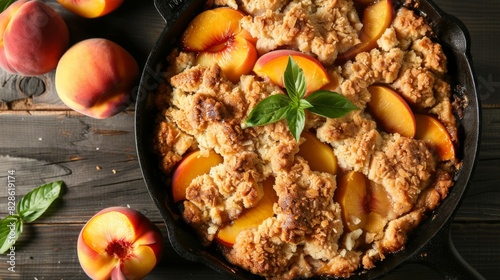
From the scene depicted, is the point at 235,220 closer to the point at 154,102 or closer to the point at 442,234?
the point at 154,102

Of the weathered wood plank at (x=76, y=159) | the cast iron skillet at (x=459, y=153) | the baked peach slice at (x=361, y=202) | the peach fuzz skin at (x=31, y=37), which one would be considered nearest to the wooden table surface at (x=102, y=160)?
the weathered wood plank at (x=76, y=159)

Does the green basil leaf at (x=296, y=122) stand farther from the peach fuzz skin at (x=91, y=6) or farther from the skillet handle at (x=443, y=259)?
the peach fuzz skin at (x=91, y=6)

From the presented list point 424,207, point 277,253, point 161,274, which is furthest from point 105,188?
point 424,207

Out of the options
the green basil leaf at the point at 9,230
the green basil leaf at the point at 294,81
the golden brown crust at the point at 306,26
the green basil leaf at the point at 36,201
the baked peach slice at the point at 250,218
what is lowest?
the green basil leaf at the point at 9,230

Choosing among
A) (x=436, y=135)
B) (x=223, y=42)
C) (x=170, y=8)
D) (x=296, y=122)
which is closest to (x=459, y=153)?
(x=436, y=135)

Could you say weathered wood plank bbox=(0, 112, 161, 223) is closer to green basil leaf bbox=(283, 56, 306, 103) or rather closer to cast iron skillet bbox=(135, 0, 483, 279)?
cast iron skillet bbox=(135, 0, 483, 279)

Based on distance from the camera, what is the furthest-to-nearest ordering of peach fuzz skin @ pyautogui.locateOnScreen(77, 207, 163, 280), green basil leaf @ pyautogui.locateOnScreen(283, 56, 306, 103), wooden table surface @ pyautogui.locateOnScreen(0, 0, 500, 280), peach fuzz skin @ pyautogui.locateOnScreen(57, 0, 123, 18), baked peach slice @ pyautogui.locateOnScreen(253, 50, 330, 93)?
wooden table surface @ pyautogui.locateOnScreen(0, 0, 500, 280) < peach fuzz skin @ pyautogui.locateOnScreen(57, 0, 123, 18) < peach fuzz skin @ pyautogui.locateOnScreen(77, 207, 163, 280) < baked peach slice @ pyautogui.locateOnScreen(253, 50, 330, 93) < green basil leaf @ pyautogui.locateOnScreen(283, 56, 306, 103)

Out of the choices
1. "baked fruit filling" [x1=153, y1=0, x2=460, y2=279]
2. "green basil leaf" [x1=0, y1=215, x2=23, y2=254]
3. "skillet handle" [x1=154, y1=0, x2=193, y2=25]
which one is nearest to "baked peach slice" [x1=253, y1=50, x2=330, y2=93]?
"baked fruit filling" [x1=153, y1=0, x2=460, y2=279]

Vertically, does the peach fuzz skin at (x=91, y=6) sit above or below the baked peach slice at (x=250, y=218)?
above
